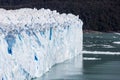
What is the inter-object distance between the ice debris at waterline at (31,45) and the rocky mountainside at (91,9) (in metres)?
39.2

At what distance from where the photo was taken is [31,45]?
10.7m

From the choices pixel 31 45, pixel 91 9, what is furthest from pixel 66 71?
pixel 91 9

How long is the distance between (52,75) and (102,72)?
5.07 feet

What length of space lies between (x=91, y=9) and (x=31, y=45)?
52563 millimetres

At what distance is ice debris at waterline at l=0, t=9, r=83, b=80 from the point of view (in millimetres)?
8602

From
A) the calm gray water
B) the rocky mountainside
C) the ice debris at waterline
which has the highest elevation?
the rocky mountainside

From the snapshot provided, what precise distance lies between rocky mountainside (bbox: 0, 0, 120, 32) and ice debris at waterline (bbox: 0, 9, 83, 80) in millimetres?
39235

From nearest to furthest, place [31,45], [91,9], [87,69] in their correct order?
[31,45], [87,69], [91,9]

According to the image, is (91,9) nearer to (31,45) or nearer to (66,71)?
(66,71)

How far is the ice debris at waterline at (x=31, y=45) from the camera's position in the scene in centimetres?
860

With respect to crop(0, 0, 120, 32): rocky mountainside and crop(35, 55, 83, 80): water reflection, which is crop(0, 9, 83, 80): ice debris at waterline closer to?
crop(35, 55, 83, 80): water reflection

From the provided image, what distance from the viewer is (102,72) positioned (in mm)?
12688

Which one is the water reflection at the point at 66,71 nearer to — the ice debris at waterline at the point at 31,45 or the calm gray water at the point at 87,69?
the calm gray water at the point at 87,69

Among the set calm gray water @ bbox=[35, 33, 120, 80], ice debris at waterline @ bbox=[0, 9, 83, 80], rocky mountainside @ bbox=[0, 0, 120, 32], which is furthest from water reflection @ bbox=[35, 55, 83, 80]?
rocky mountainside @ bbox=[0, 0, 120, 32]
